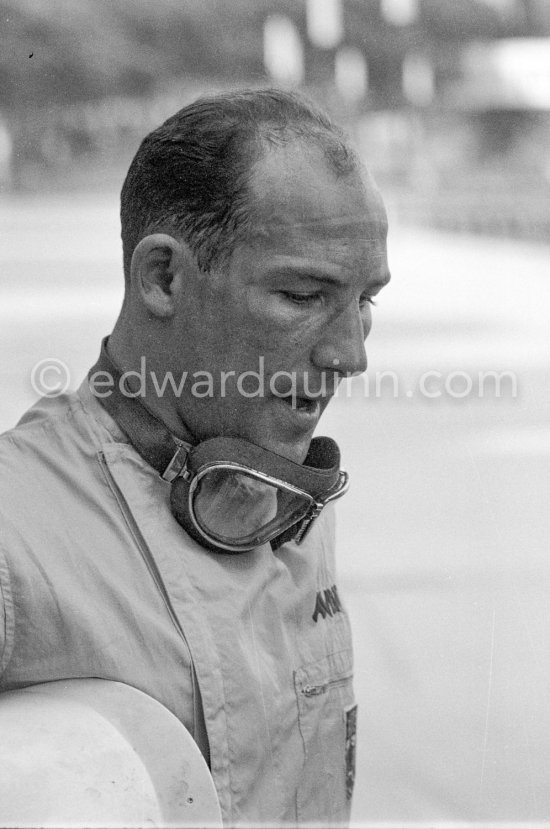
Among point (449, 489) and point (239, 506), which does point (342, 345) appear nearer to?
point (239, 506)

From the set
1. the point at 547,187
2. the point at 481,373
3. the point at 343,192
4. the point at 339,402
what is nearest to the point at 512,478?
the point at 481,373

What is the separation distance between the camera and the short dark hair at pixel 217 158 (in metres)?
1.14

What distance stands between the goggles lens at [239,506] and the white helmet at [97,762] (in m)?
0.21

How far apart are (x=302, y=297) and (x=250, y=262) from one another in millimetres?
68

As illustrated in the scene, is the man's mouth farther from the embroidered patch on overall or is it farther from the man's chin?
the embroidered patch on overall

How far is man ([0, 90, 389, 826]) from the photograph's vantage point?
3.70ft

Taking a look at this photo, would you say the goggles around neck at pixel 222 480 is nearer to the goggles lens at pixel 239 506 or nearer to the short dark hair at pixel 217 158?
the goggles lens at pixel 239 506

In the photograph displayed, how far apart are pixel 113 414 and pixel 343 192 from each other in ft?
1.17

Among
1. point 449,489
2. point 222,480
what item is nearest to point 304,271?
point 222,480

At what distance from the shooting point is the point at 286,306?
1172 millimetres

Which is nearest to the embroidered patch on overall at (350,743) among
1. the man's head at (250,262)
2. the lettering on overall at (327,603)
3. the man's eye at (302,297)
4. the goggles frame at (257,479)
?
the lettering on overall at (327,603)

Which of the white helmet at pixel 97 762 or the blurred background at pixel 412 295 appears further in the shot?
the blurred background at pixel 412 295

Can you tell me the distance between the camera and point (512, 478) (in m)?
1.51

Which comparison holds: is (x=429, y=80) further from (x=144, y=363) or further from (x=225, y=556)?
(x=225, y=556)
